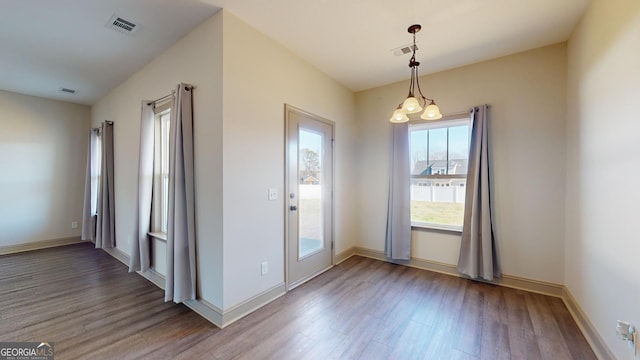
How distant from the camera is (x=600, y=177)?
1.97 meters

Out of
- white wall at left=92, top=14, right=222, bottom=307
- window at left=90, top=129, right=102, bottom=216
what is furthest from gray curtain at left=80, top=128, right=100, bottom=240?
white wall at left=92, top=14, right=222, bottom=307

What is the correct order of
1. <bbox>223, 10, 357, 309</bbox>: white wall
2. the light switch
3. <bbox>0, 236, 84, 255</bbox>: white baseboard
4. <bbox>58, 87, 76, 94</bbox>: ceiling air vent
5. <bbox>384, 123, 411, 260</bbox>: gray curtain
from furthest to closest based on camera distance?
1. <bbox>0, 236, 84, 255</bbox>: white baseboard
2. <bbox>58, 87, 76, 94</bbox>: ceiling air vent
3. <bbox>384, 123, 411, 260</bbox>: gray curtain
4. the light switch
5. <bbox>223, 10, 357, 309</bbox>: white wall

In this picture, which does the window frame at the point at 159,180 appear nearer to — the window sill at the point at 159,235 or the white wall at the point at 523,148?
the window sill at the point at 159,235

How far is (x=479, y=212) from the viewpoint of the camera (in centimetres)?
313

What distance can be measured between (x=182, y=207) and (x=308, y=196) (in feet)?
5.02

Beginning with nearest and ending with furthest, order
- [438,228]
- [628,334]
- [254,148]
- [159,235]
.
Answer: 1. [628,334]
2. [254,148]
3. [159,235]
4. [438,228]

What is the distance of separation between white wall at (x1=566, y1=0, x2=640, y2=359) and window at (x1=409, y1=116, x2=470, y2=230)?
43.3 inches

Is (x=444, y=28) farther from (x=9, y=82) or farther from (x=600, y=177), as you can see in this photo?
(x=9, y=82)

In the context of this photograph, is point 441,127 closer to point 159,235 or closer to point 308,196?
point 308,196

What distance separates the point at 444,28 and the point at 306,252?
3.07 meters

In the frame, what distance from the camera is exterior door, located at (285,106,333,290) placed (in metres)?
3.00

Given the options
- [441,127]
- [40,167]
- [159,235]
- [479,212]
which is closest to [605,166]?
[479,212]

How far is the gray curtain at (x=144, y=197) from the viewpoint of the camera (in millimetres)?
3010

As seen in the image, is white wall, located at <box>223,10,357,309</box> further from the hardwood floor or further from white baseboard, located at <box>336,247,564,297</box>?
white baseboard, located at <box>336,247,564,297</box>
